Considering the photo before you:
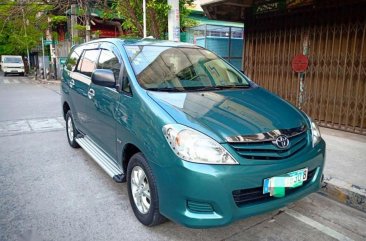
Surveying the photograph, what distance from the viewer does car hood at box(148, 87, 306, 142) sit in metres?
2.69

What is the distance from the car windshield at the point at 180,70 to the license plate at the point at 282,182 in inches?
50.9

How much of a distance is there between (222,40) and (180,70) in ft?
25.8

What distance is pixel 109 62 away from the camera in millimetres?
3994

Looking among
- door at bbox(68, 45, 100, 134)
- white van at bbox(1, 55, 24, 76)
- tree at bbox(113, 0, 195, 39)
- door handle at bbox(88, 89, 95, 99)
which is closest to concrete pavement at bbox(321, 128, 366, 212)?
door handle at bbox(88, 89, 95, 99)

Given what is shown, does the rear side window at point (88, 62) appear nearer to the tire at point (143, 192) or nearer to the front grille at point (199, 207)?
the tire at point (143, 192)

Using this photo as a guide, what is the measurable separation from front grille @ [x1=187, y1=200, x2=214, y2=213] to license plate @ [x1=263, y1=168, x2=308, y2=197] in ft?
1.53

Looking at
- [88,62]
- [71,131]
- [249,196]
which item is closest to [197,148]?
[249,196]

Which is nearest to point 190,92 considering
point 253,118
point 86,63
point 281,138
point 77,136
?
point 253,118

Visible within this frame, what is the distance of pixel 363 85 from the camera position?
19.3 ft

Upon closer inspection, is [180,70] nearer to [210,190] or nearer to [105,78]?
[105,78]

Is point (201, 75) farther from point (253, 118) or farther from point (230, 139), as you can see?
point (230, 139)

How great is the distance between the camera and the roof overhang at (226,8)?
7.21 metres

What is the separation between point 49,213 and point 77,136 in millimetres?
2126

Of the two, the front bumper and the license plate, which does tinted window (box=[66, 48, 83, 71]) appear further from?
the license plate
